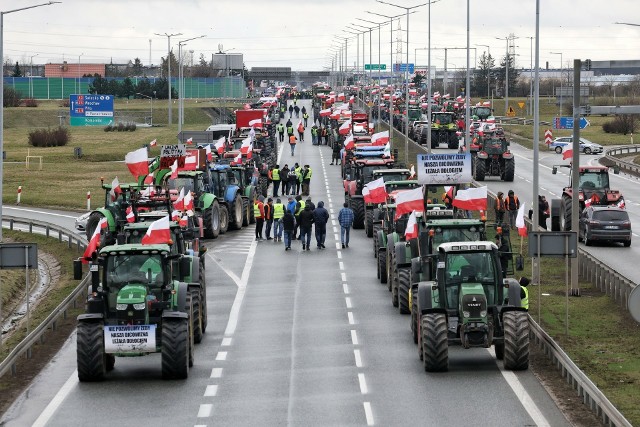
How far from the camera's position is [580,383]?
2206 centimetres

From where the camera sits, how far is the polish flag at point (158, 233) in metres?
27.8

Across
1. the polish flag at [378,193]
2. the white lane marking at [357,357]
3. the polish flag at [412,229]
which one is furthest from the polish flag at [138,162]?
the white lane marking at [357,357]

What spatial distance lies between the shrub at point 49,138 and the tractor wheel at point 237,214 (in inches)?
2254

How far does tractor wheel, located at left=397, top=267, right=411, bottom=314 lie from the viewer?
31.1m

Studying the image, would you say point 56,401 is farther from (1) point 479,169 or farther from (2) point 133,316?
(1) point 479,169

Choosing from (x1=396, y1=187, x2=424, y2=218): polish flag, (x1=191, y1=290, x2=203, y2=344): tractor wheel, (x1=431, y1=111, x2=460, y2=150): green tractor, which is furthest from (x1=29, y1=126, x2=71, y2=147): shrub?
(x1=191, y1=290, x2=203, y2=344): tractor wheel

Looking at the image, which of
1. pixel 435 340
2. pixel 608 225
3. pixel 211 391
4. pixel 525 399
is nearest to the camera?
pixel 525 399

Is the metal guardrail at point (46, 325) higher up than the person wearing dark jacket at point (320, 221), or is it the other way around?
the person wearing dark jacket at point (320, 221)

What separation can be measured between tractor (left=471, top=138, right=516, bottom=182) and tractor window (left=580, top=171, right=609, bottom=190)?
67.3 feet

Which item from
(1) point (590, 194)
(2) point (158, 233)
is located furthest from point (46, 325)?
(1) point (590, 194)

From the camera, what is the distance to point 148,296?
24328mm

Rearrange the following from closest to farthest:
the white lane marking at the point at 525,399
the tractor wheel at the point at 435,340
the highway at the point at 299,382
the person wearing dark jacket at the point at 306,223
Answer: the white lane marking at the point at 525,399, the highway at the point at 299,382, the tractor wheel at the point at 435,340, the person wearing dark jacket at the point at 306,223

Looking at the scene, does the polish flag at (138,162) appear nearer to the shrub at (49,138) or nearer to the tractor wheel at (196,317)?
the tractor wheel at (196,317)

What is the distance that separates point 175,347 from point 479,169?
156 feet
